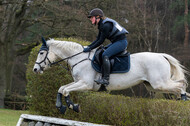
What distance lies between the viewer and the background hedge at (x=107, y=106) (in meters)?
5.29

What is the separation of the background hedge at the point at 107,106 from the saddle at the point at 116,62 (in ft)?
2.60

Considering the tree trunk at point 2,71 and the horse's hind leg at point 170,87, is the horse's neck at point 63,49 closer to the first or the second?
the horse's hind leg at point 170,87

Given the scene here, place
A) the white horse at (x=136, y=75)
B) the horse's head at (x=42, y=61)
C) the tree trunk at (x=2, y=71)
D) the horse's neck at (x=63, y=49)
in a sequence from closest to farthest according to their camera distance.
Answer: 1. the white horse at (x=136, y=75)
2. the horse's head at (x=42, y=61)
3. the horse's neck at (x=63, y=49)
4. the tree trunk at (x=2, y=71)

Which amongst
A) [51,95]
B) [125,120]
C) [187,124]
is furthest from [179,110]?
[51,95]

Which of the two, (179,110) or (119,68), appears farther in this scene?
(119,68)

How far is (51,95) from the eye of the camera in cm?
864

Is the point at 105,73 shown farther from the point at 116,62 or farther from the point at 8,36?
the point at 8,36

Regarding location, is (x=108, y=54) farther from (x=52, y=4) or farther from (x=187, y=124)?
(x=52, y=4)

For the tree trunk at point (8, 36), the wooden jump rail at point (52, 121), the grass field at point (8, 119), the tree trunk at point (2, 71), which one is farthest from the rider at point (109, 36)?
the tree trunk at point (2, 71)

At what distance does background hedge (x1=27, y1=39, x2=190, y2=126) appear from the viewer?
5285 mm

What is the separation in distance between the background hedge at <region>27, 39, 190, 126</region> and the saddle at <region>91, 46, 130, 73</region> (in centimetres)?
79

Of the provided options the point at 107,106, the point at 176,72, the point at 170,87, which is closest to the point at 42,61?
the point at 107,106

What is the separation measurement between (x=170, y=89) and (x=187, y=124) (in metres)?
1.06

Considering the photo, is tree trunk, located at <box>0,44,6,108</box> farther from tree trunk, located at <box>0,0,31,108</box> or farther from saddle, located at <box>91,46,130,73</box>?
saddle, located at <box>91,46,130,73</box>
